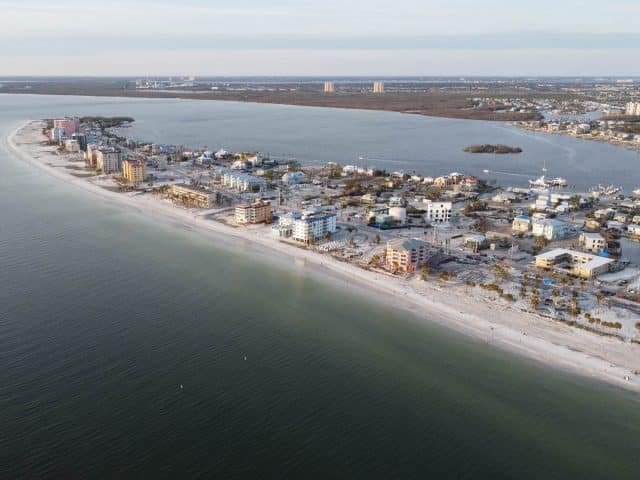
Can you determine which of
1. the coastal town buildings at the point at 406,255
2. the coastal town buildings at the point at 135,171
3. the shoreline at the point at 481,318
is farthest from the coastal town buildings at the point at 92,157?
the coastal town buildings at the point at 406,255

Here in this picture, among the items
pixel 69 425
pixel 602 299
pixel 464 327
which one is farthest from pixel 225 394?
pixel 602 299

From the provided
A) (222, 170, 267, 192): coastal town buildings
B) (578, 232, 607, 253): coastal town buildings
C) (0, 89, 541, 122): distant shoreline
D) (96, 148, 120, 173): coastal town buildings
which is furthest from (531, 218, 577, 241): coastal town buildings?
(0, 89, 541, 122): distant shoreline

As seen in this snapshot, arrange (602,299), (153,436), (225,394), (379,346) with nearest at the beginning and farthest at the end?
(153,436), (225,394), (379,346), (602,299)

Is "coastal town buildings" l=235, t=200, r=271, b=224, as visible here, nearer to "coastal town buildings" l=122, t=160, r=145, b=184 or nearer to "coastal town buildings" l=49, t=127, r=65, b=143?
"coastal town buildings" l=122, t=160, r=145, b=184

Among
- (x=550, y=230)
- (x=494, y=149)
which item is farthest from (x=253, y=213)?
(x=494, y=149)

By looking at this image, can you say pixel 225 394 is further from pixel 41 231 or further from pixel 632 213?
pixel 632 213

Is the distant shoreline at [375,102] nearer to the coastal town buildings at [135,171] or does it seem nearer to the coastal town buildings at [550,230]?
the coastal town buildings at [550,230]
